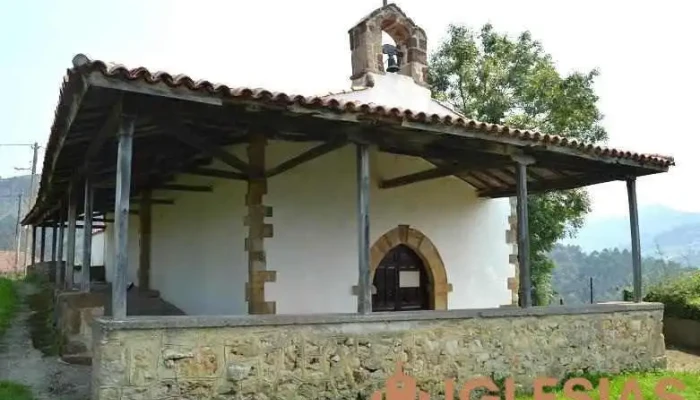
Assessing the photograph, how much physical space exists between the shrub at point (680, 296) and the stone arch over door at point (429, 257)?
5966mm

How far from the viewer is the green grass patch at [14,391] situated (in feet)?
18.8

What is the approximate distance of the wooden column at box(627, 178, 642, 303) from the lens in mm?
8266

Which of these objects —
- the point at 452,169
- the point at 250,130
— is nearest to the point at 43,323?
the point at 250,130

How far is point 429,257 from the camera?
9.02 meters

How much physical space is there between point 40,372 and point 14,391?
103 cm

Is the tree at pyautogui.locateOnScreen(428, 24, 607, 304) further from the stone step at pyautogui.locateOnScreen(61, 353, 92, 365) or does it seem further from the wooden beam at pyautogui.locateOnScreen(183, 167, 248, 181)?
the stone step at pyautogui.locateOnScreen(61, 353, 92, 365)

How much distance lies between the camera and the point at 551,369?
712cm

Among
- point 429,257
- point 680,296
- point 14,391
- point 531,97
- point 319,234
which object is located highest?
point 531,97

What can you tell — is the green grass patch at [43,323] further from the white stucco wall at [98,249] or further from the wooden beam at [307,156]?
the white stucco wall at [98,249]

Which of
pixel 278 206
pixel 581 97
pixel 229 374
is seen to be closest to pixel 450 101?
pixel 581 97

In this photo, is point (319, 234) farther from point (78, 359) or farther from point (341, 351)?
point (78, 359)

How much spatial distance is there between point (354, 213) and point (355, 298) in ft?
3.59

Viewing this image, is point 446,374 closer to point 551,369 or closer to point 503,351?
point 503,351

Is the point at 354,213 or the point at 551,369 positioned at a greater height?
the point at 354,213
